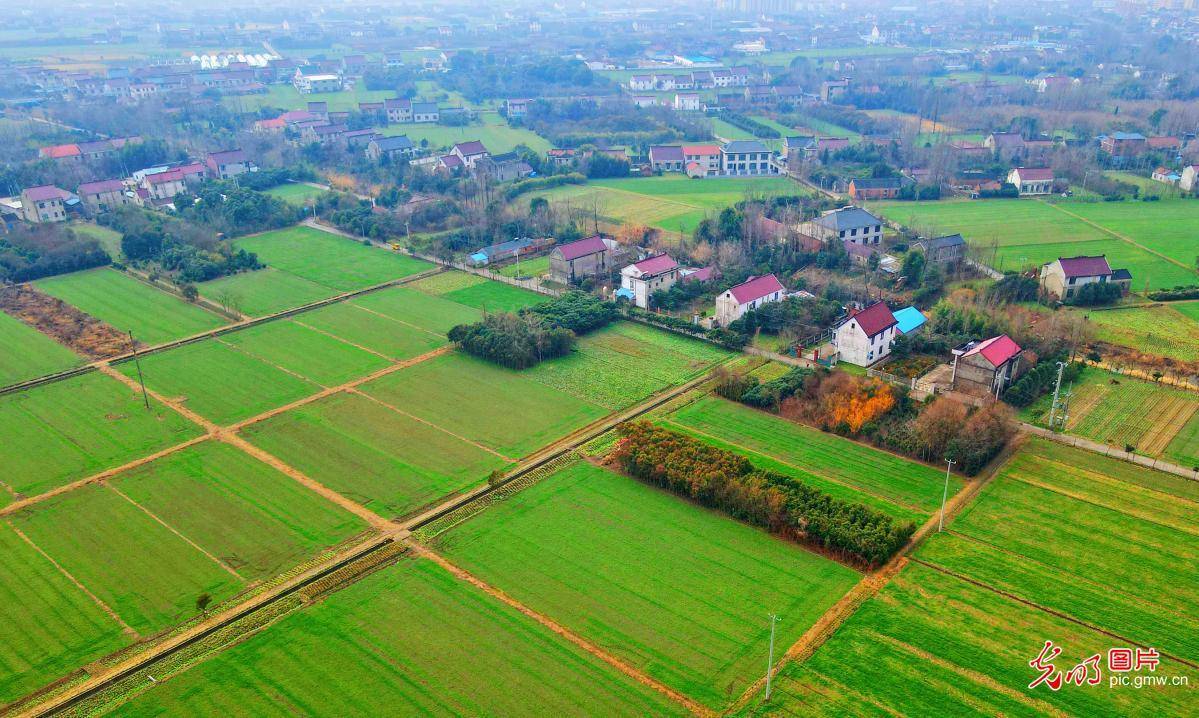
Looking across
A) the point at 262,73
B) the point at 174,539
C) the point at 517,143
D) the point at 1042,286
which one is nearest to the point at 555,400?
the point at 174,539

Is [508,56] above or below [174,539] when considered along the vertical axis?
above

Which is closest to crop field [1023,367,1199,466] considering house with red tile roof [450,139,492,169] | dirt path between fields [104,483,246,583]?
dirt path between fields [104,483,246,583]

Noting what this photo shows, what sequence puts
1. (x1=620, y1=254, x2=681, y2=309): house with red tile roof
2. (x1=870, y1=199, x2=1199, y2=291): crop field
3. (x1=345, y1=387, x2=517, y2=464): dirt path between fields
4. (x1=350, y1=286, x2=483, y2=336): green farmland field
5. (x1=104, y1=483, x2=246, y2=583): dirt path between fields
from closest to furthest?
(x1=104, y1=483, x2=246, y2=583): dirt path between fields, (x1=345, y1=387, x2=517, y2=464): dirt path between fields, (x1=350, y1=286, x2=483, y2=336): green farmland field, (x1=620, y1=254, x2=681, y2=309): house with red tile roof, (x1=870, y1=199, x2=1199, y2=291): crop field

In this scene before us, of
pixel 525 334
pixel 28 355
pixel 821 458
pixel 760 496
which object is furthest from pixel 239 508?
pixel 821 458

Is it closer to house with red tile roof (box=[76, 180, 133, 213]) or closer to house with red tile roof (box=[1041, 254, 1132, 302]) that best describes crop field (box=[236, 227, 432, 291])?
house with red tile roof (box=[76, 180, 133, 213])

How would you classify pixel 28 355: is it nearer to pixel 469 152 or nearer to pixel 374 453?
pixel 374 453

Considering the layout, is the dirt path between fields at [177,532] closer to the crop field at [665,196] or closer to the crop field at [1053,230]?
the crop field at [665,196]

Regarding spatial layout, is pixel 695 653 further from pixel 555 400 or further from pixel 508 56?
pixel 508 56
